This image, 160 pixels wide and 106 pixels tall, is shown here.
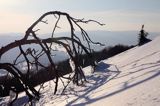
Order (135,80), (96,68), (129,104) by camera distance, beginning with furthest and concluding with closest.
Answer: (96,68)
(135,80)
(129,104)

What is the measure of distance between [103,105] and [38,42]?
3079 millimetres

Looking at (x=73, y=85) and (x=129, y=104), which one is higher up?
(x=129, y=104)

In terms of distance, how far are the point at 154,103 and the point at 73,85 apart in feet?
15.1

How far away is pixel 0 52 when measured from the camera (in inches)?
302

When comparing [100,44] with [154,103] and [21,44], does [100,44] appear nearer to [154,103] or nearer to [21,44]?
[21,44]

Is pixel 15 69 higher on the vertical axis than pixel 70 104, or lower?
higher

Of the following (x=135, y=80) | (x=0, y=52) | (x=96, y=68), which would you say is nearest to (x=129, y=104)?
(x=135, y=80)

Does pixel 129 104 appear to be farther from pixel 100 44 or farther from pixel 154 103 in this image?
pixel 100 44

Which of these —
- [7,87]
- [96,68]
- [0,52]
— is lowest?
[96,68]

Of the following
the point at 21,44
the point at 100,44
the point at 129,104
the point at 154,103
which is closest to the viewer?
the point at 154,103

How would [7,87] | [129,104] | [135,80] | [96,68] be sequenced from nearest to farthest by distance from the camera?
[129,104]
[135,80]
[7,87]
[96,68]

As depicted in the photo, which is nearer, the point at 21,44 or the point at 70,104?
the point at 70,104

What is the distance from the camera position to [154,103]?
426cm

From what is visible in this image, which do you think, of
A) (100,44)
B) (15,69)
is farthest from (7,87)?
(100,44)
